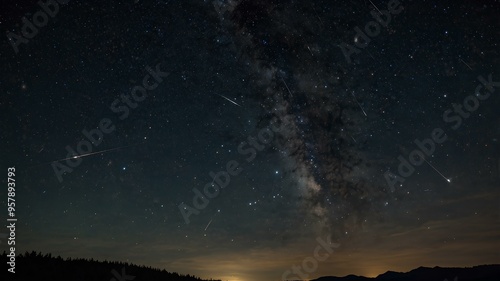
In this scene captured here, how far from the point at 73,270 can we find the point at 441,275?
72.7m

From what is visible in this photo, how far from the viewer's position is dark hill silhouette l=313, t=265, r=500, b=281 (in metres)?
56.5

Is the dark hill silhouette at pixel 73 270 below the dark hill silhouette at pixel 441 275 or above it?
above

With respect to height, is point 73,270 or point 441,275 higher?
point 73,270

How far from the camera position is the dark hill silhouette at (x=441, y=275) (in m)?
56.5

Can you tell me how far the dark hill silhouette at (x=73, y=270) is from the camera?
9.40 m

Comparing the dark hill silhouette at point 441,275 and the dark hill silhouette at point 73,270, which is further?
the dark hill silhouette at point 441,275

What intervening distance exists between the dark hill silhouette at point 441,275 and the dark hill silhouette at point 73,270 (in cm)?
5127

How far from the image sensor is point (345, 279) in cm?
6350

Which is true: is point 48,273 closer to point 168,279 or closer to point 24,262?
point 24,262

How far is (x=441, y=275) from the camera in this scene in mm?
65562

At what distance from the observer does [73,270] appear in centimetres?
1054

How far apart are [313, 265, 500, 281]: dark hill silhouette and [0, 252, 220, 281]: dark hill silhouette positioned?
51.3m

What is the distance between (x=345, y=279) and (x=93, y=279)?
61.8 m

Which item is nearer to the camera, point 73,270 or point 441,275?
point 73,270
